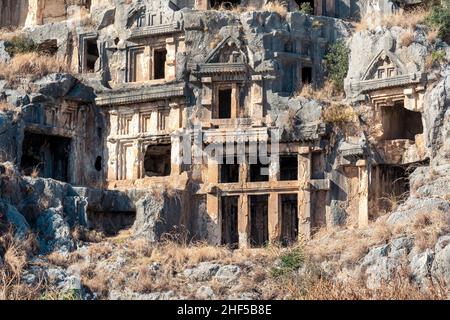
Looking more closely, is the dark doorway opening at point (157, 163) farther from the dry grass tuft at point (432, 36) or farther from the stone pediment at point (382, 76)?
the dry grass tuft at point (432, 36)

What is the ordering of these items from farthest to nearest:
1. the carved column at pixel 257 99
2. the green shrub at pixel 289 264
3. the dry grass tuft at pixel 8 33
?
1. the dry grass tuft at pixel 8 33
2. the carved column at pixel 257 99
3. the green shrub at pixel 289 264

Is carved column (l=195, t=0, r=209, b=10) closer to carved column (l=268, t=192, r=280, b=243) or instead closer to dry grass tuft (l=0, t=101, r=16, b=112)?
dry grass tuft (l=0, t=101, r=16, b=112)

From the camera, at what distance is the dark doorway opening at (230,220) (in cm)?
3422

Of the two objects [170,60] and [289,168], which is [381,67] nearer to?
[289,168]

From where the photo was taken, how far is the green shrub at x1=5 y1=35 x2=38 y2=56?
1481 inches

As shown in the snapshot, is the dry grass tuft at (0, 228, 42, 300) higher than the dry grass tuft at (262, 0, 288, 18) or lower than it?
lower

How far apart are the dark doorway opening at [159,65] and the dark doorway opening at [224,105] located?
2505 mm

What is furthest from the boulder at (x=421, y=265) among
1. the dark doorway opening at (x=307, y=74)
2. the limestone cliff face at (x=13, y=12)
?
the limestone cliff face at (x=13, y=12)

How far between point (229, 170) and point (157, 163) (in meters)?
3.85

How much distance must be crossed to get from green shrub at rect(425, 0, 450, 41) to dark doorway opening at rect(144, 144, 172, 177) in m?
11.1

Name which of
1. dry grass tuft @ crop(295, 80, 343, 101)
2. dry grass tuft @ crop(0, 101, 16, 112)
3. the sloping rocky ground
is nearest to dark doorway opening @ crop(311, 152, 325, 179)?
dry grass tuft @ crop(295, 80, 343, 101)

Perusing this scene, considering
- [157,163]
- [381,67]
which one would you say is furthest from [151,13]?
[381,67]
